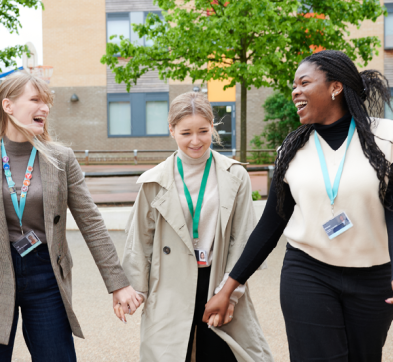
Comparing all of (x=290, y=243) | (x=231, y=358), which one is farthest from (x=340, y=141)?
(x=231, y=358)

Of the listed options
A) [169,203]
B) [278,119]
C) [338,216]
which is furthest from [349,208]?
[278,119]

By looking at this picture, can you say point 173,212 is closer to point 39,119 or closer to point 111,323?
point 39,119

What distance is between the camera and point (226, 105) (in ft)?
78.4

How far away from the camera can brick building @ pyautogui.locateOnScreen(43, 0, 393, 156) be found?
2359 centimetres

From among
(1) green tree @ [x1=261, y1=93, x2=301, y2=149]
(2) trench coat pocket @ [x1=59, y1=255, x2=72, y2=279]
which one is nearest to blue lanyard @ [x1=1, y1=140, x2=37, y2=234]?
(2) trench coat pocket @ [x1=59, y1=255, x2=72, y2=279]

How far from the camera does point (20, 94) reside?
232 centimetres

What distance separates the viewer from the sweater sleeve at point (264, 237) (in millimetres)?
2271

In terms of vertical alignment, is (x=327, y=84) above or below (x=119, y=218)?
above

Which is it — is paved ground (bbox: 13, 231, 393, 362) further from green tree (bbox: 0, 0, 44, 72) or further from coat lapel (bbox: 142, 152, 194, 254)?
green tree (bbox: 0, 0, 44, 72)

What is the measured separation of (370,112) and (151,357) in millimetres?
1694

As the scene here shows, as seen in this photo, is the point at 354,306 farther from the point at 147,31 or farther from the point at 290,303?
the point at 147,31

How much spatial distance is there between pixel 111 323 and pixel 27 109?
279cm

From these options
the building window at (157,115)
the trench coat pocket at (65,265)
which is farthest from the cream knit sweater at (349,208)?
the building window at (157,115)

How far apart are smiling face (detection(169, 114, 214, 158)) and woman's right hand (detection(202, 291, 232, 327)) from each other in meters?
0.76
